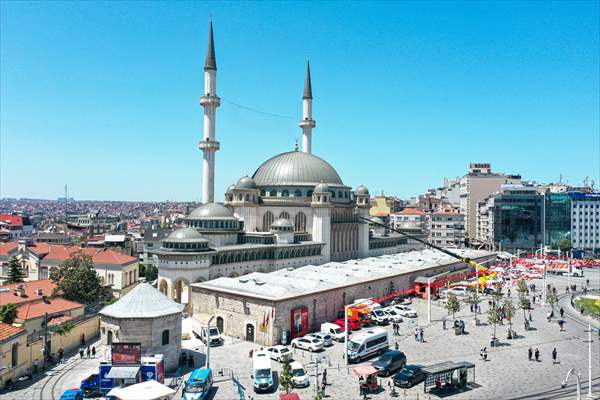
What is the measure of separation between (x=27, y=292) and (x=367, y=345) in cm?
2357

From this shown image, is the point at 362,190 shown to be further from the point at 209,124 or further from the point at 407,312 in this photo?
the point at 407,312

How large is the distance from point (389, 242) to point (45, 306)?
44.1 m

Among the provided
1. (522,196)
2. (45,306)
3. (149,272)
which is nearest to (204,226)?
(149,272)

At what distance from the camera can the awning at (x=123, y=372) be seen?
20.6 m

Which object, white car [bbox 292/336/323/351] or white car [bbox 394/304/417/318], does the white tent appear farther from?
white car [bbox 394/304/417/318]

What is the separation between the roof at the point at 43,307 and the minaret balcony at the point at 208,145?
858 inches

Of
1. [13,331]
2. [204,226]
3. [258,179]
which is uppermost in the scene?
[258,179]

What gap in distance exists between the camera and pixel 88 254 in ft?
151

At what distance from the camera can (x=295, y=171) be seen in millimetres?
53562

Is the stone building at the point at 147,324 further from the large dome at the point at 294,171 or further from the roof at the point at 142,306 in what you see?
the large dome at the point at 294,171

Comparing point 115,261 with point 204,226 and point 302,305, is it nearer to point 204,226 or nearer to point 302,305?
point 204,226

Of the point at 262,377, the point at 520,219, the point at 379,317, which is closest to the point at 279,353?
the point at 262,377

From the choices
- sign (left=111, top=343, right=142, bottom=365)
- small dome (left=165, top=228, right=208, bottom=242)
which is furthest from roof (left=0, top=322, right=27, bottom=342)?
small dome (left=165, top=228, right=208, bottom=242)

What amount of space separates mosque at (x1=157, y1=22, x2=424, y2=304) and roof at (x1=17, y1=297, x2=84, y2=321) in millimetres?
7549
